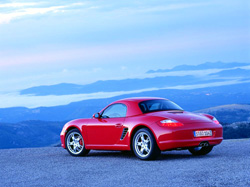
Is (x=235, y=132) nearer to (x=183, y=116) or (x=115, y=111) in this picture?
(x=115, y=111)

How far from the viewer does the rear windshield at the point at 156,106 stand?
12.9 metres

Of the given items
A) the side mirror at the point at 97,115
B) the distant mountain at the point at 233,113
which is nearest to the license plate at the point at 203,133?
the side mirror at the point at 97,115

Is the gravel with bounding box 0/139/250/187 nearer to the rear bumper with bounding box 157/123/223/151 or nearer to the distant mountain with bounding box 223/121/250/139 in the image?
the rear bumper with bounding box 157/123/223/151

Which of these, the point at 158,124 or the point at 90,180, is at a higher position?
the point at 158,124

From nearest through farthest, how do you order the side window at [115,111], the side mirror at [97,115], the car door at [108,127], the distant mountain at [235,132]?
the car door at [108,127], the side window at [115,111], the side mirror at [97,115], the distant mountain at [235,132]

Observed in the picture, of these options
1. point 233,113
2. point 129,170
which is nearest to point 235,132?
point 129,170

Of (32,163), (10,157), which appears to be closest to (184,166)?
(32,163)

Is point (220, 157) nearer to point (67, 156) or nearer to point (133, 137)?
point (133, 137)

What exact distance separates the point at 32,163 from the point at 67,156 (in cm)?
148

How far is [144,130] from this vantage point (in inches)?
484

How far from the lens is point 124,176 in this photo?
997 cm

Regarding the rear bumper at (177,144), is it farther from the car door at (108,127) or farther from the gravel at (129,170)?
the car door at (108,127)

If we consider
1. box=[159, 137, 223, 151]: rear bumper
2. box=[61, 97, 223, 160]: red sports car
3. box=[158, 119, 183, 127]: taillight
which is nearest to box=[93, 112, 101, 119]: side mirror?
box=[61, 97, 223, 160]: red sports car

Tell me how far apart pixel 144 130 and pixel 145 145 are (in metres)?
0.33
